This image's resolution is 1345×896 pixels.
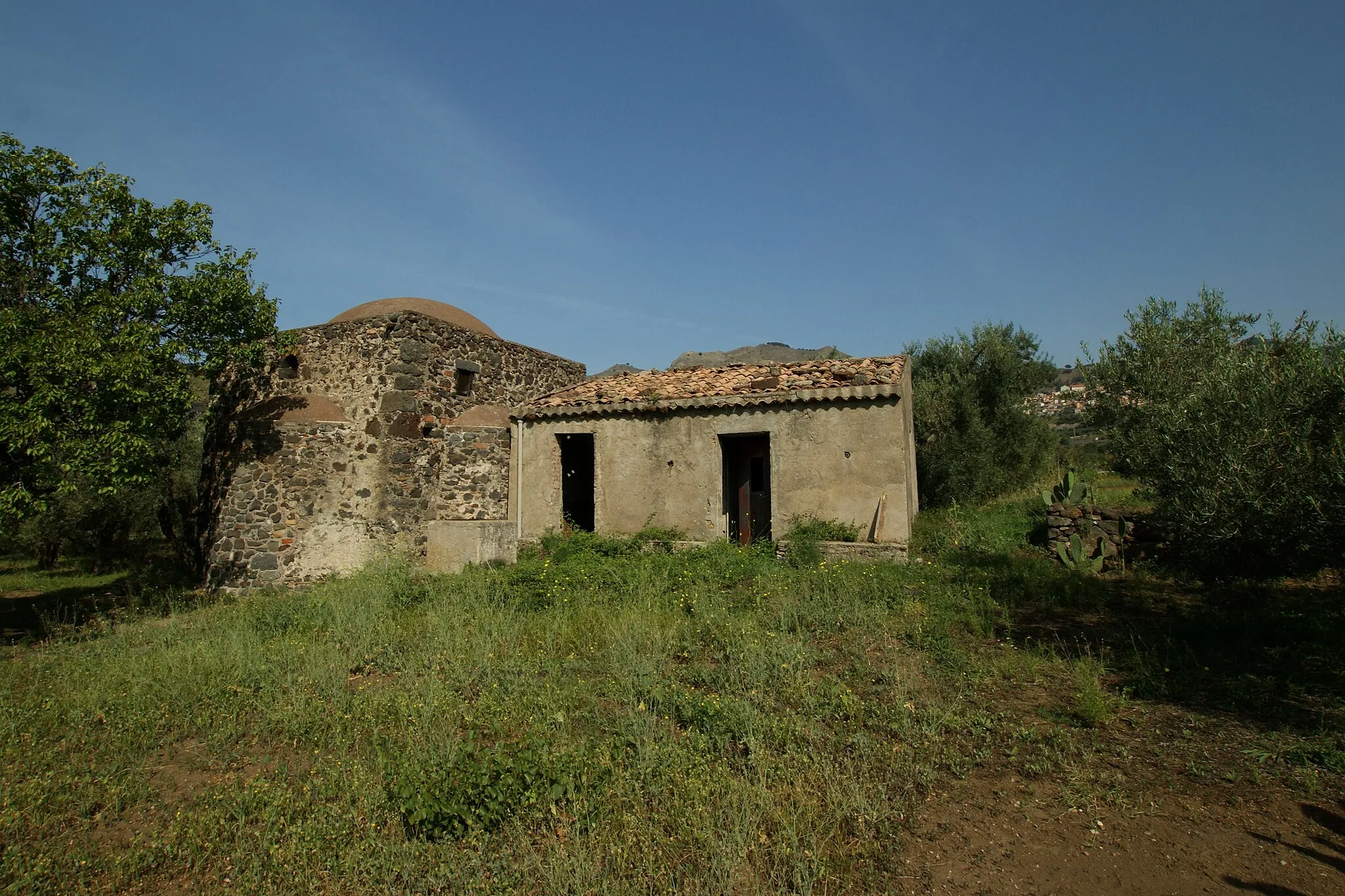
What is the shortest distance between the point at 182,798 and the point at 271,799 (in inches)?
28.8

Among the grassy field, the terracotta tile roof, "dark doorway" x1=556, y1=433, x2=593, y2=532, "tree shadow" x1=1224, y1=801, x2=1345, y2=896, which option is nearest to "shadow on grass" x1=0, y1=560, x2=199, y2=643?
the grassy field

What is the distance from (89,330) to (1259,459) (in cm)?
1245

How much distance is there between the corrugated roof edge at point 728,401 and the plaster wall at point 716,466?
0.34 ft

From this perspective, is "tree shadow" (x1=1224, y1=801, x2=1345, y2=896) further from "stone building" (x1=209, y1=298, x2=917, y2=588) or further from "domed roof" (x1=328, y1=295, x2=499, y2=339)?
"domed roof" (x1=328, y1=295, x2=499, y2=339)

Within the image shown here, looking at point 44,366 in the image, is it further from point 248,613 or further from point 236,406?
point 236,406

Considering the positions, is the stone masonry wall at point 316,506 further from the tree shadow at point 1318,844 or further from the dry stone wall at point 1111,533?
the tree shadow at point 1318,844

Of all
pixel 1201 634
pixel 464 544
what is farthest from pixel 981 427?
pixel 464 544

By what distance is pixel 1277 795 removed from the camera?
13.1ft

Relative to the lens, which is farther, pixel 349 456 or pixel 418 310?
pixel 418 310

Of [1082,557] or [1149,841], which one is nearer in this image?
[1149,841]

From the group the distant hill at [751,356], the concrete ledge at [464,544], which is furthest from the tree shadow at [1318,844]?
the distant hill at [751,356]

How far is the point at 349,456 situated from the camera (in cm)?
1166

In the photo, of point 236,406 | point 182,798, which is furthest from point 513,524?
point 182,798

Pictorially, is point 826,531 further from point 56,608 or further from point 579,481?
point 56,608
